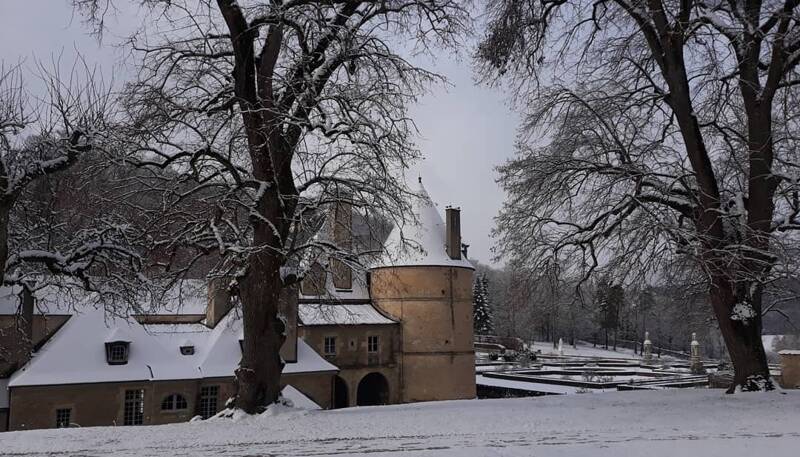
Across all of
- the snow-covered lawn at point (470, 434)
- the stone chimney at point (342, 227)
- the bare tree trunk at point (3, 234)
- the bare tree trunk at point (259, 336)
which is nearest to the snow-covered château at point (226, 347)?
the stone chimney at point (342, 227)

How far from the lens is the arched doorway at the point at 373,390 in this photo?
3397 cm

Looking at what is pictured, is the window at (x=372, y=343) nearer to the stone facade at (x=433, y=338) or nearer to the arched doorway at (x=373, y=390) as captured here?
the stone facade at (x=433, y=338)

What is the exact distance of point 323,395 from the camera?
92.5 ft

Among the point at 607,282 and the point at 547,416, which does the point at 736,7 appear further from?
the point at 547,416

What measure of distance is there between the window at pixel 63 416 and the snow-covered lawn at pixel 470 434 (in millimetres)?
16389

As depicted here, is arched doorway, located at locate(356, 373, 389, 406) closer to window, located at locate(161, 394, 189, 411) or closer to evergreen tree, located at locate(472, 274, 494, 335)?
window, located at locate(161, 394, 189, 411)

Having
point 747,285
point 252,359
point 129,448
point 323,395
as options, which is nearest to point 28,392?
point 323,395

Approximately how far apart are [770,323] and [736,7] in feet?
136

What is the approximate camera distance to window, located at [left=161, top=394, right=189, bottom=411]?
79.8 feet

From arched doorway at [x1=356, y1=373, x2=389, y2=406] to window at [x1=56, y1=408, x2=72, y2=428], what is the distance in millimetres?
14955

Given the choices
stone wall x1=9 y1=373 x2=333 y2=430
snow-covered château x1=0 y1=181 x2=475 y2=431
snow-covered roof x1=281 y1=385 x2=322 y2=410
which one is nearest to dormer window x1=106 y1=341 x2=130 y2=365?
snow-covered château x1=0 y1=181 x2=475 y2=431

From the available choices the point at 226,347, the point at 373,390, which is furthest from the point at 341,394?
the point at 226,347

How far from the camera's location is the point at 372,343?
109 ft

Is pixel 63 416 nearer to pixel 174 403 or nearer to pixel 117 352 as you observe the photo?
pixel 117 352
